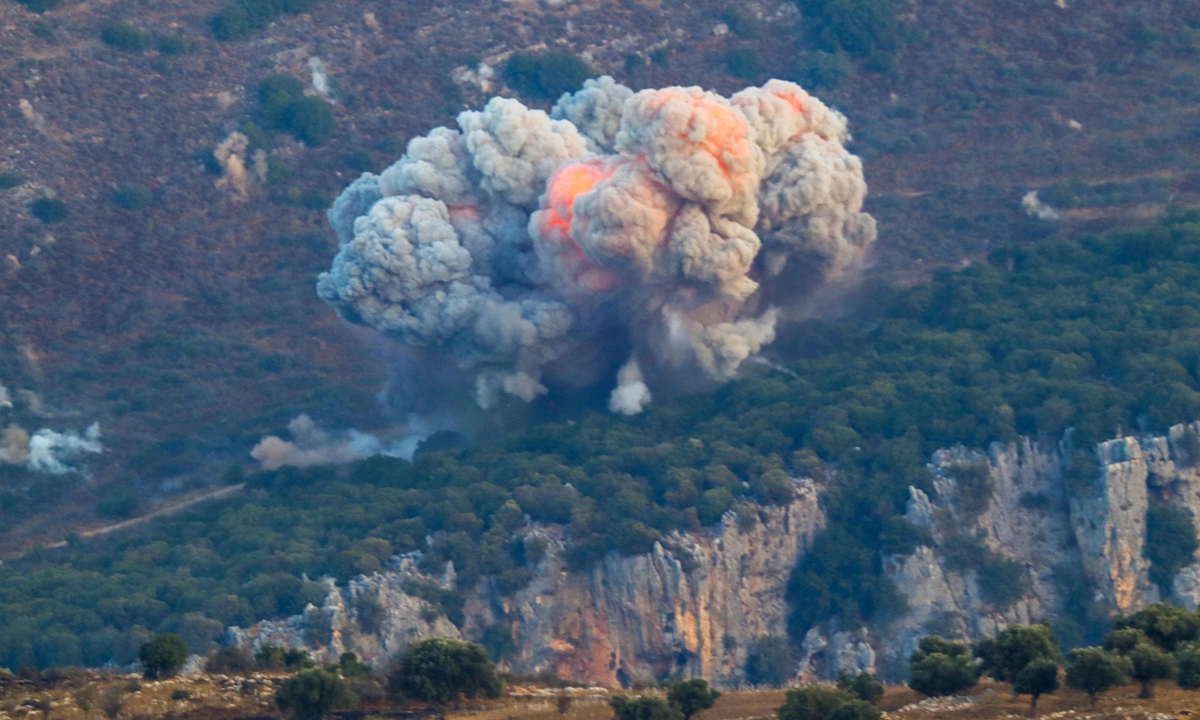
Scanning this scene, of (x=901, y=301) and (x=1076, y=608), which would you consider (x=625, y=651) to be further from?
(x=901, y=301)

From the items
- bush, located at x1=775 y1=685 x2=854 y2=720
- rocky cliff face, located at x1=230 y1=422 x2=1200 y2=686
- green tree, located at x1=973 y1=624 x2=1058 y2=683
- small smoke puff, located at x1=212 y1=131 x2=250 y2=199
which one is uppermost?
small smoke puff, located at x1=212 y1=131 x2=250 y2=199

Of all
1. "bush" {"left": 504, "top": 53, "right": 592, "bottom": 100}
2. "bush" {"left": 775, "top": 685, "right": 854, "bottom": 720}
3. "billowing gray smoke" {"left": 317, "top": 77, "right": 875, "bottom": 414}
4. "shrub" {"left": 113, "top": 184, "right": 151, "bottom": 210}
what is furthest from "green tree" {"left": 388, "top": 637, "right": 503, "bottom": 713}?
"bush" {"left": 504, "top": 53, "right": 592, "bottom": 100}

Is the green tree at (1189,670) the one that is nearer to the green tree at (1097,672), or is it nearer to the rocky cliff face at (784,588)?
the green tree at (1097,672)

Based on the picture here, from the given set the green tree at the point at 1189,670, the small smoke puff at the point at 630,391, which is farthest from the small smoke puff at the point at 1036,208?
the green tree at the point at 1189,670

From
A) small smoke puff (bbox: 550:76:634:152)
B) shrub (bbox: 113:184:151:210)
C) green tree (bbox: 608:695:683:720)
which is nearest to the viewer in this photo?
green tree (bbox: 608:695:683:720)

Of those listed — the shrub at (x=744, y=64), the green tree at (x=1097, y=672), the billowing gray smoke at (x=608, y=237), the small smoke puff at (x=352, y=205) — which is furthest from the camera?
the shrub at (x=744, y=64)

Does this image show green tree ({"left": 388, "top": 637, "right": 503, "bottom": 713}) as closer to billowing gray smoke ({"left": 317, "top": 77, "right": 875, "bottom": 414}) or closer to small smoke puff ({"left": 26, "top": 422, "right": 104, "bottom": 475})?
billowing gray smoke ({"left": 317, "top": 77, "right": 875, "bottom": 414})

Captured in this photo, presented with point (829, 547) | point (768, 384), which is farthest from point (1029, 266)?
point (829, 547)

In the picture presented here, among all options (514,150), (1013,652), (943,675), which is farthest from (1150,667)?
(514,150)
